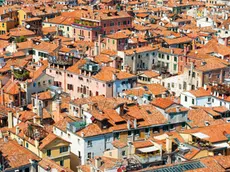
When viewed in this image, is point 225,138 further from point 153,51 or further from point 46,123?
point 153,51

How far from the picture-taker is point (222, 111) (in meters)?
63.2

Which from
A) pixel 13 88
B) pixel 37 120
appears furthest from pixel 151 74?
pixel 37 120

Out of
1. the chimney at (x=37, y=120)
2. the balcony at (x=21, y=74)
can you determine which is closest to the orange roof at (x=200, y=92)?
the chimney at (x=37, y=120)

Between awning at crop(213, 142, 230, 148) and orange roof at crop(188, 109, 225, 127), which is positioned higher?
awning at crop(213, 142, 230, 148)

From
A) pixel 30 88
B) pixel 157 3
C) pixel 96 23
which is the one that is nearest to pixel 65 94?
pixel 30 88

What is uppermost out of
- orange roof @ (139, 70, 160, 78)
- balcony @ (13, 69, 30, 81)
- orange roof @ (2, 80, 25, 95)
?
balcony @ (13, 69, 30, 81)

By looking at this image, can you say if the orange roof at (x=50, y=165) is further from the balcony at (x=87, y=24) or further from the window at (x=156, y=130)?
the balcony at (x=87, y=24)

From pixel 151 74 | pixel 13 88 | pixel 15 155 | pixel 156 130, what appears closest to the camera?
pixel 15 155

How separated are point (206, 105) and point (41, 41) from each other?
3958cm

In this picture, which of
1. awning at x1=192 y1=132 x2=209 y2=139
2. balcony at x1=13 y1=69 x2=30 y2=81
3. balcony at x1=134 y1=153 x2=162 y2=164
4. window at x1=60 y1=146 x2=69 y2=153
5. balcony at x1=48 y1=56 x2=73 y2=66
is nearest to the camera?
balcony at x1=134 y1=153 x2=162 y2=164

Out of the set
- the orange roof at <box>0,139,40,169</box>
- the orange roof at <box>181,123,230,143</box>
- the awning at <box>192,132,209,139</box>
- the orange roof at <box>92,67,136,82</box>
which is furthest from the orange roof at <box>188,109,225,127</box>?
the orange roof at <box>0,139,40,169</box>

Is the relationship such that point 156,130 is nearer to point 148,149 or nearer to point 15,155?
point 148,149

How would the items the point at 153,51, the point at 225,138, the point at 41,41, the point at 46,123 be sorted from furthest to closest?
the point at 41,41 → the point at 153,51 → the point at 46,123 → the point at 225,138

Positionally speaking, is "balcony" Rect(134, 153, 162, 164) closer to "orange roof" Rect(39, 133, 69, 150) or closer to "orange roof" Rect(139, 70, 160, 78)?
"orange roof" Rect(39, 133, 69, 150)
